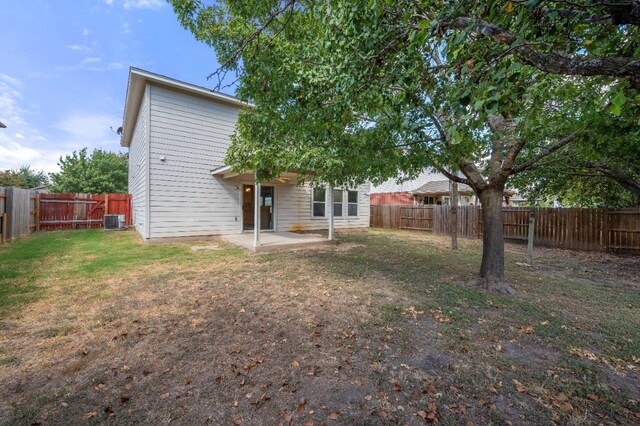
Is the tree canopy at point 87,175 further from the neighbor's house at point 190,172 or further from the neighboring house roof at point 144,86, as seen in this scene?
the neighboring house roof at point 144,86

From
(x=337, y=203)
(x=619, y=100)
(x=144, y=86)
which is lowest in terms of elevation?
(x=337, y=203)

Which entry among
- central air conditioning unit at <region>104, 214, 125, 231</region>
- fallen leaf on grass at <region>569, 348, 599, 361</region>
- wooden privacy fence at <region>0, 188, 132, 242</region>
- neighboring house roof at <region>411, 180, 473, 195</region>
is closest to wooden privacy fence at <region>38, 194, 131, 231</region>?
wooden privacy fence at <region>0, 188, 132, 242</region>

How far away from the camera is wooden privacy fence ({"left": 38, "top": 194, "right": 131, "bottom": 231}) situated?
13469 millimetres

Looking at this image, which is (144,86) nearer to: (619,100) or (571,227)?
(619,100)

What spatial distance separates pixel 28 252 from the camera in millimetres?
7531

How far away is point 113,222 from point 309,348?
1428 cm

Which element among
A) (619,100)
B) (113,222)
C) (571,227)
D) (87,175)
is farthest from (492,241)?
(87,175)

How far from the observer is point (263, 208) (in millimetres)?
12320

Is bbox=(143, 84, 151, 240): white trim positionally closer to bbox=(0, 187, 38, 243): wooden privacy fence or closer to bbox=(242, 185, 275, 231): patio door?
bbox=(242, 185, 275, 231): patio door

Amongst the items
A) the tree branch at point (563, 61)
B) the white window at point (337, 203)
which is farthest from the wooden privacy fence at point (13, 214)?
the tree branch at point (563, 61)

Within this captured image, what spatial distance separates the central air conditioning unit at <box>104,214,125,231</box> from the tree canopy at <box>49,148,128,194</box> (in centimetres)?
1192

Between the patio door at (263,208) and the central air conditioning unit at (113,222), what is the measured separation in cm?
654

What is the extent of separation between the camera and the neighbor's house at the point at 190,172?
30.7ft

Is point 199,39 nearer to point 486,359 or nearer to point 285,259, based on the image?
point 285,259
